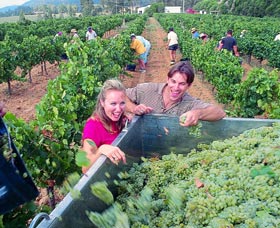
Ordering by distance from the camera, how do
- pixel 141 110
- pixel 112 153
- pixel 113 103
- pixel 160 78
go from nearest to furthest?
pixel 112 153 → pixel 113 103 → pixel 141 110 → pixel 160 78

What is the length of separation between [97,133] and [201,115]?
0.97 metres

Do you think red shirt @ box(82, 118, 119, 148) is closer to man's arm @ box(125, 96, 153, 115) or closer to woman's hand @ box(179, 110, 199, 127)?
man's arm @ box(125, 96, 153, 115)

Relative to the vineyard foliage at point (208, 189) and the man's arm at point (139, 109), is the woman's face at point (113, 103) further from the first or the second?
the vineyard foliage at point (208, 189)

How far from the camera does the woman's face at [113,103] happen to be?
9.56 feet

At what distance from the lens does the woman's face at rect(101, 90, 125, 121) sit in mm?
2914

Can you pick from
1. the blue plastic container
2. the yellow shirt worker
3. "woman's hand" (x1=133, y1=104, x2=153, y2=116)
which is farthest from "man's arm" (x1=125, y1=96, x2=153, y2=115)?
the yellow shirt worker

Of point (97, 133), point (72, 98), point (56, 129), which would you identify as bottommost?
point (56, 129)

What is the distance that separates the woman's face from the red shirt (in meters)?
0.13

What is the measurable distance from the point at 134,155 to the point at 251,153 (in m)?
1.04

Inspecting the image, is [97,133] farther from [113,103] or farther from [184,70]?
[184,70]

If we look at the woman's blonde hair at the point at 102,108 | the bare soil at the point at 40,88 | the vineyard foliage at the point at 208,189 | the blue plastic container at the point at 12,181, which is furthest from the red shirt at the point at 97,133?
the bare soil at the point at 40,88

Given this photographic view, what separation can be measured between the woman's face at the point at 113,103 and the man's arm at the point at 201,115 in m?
0.57

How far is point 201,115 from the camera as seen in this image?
3.06 m

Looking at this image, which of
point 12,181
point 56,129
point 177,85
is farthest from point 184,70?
point 12,181
